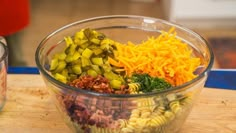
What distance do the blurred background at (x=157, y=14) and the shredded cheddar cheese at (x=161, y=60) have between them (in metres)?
1.41

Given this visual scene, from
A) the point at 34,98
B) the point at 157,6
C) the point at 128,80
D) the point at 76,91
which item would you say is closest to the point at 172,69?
the point at 128,80

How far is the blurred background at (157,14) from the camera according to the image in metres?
2.29

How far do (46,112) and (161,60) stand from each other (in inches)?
10.0

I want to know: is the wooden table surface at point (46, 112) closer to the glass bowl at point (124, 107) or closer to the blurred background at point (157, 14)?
the glass bowl at point (124, 107)

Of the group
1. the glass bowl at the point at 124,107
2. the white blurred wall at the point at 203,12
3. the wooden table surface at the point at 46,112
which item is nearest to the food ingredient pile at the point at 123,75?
the glass bowl at the point at 124,107

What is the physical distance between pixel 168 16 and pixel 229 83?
1546mm

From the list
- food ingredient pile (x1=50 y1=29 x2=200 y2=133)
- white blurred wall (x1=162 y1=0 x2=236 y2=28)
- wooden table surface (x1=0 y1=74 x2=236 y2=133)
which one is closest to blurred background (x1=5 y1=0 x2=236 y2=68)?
white blurred wall (x1=162 y1=0 x2=236 y2=28)

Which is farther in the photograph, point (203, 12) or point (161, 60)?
point (203, 12)

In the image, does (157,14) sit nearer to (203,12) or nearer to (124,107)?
(203,12)

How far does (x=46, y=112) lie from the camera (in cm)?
84

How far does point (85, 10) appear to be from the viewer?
2592 mm

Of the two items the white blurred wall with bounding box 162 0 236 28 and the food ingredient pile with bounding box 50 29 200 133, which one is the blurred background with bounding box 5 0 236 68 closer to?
the white blurred wall with bounding box 162 0 236 28

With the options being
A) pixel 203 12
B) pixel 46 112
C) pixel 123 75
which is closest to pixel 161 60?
pixel 123 75

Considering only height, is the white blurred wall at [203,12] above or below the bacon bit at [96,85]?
below
